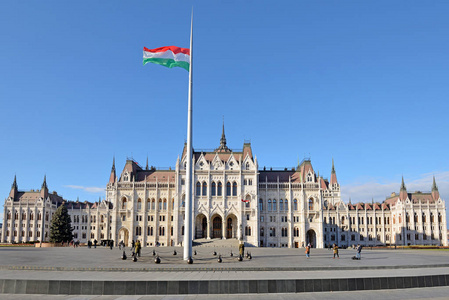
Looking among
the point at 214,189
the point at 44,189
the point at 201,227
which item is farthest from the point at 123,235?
the point at 44,189

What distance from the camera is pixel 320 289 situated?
20578 millimetres

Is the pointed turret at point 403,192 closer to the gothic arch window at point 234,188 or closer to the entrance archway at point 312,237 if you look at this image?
the entrance archway at point 312,237

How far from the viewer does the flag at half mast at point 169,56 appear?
32.1m

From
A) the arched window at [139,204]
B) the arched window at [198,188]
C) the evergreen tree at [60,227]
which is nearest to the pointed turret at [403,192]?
the arched window at [198,188]

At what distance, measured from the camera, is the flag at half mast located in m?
32.1

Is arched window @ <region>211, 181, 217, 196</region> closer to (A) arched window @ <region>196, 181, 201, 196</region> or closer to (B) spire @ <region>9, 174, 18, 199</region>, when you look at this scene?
(A) arched window @ <region>196, 181, 201, 196</region>

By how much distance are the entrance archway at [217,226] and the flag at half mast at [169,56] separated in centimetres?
6129

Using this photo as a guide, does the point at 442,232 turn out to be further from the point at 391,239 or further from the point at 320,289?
the point at 320,289

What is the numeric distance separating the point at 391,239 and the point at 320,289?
4199 inches

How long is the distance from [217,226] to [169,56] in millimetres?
62766

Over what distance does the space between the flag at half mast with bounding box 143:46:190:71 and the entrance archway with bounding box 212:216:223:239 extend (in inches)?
2413

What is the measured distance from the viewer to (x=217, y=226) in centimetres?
8975

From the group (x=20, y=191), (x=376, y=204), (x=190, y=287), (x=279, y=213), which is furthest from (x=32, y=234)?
(x=190, y=287)

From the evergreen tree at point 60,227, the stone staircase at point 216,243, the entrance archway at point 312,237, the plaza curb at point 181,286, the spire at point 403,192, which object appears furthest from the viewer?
the spire at point 403,192
